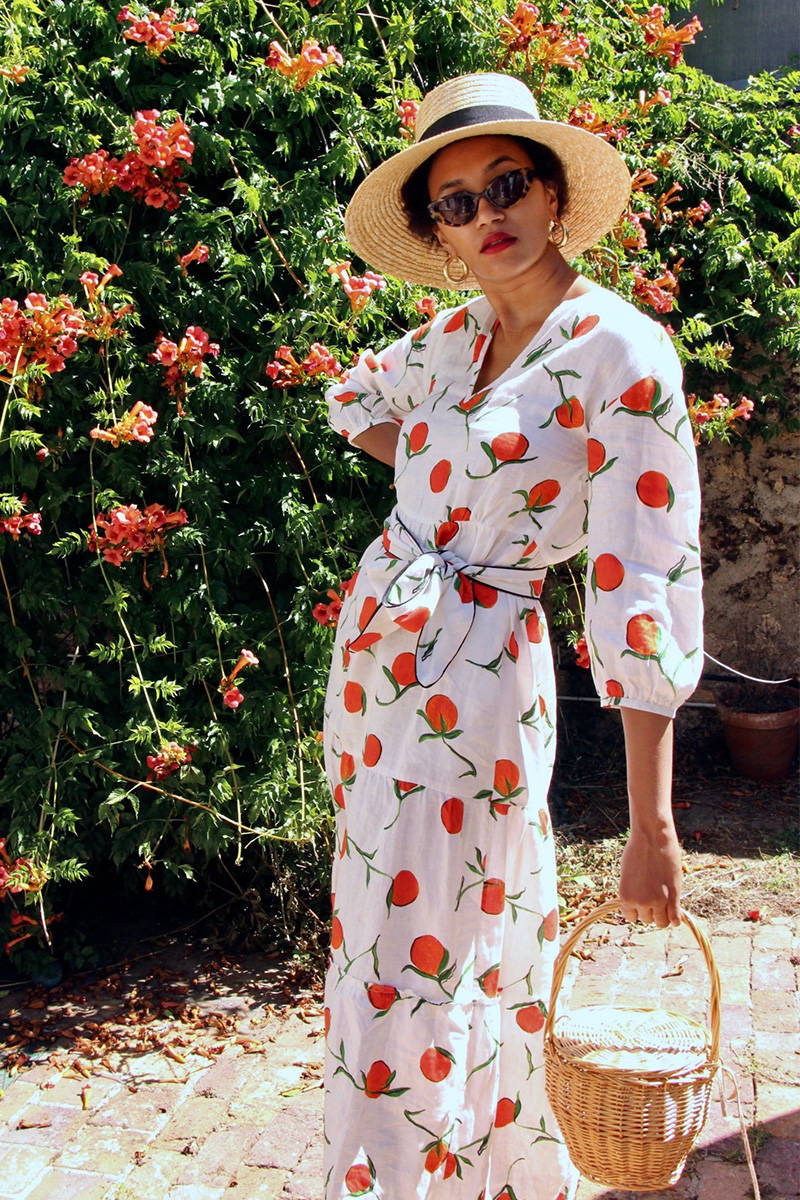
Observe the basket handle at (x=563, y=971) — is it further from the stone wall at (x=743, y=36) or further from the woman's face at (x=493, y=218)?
the stone wall at (x=743, y=36)

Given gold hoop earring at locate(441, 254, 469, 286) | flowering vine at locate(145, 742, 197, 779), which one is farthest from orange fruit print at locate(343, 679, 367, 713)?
flowering vine at locate(145, 742, 197, 779)

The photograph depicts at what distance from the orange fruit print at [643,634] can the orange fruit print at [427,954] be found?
60 centimetres

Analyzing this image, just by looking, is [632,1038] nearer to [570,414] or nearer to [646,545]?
[646,545]

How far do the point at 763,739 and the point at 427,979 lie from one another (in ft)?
12.6

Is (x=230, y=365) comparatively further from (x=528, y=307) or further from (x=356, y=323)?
(x=528, y=307)

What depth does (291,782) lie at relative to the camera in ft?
11.7

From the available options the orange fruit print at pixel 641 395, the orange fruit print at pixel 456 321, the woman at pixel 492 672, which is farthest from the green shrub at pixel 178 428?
the orange fruit print at pixel 641 395

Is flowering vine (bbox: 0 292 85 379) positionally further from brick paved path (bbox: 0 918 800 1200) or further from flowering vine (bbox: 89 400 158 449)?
brick paved path (bbox: 0 918 800 1200)

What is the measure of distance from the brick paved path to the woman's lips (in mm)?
2049

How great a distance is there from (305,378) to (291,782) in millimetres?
1185

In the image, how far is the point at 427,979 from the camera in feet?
6.51

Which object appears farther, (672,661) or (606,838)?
(606,838)

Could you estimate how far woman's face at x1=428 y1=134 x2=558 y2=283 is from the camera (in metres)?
2.07

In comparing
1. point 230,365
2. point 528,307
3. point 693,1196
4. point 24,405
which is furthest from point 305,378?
point 693,1196
